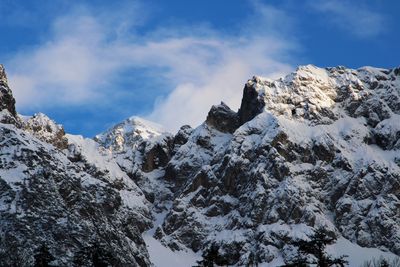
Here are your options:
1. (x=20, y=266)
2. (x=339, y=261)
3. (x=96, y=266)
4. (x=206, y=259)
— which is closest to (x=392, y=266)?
(x=20, y=266)

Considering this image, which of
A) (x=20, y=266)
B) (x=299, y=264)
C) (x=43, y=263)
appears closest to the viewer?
(x=299, y=264)

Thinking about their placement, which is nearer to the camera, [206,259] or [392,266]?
[206,259]

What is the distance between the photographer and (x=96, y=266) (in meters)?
89.9

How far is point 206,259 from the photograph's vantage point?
98.2m

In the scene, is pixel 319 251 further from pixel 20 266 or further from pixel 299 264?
pixel 20 266

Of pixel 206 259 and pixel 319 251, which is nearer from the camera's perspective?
pixel 319 251

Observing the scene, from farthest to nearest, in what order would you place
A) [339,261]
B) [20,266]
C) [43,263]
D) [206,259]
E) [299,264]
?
[20,266]
[206,259]
[43,263]
[299,264]
[339,261]

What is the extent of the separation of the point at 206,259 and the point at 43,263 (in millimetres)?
19516

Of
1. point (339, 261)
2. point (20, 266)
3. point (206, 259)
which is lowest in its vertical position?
point (339, 261)

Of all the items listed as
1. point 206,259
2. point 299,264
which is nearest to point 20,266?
point 206,259

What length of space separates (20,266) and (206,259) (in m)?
110

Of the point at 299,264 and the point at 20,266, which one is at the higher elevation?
the point at 20,266

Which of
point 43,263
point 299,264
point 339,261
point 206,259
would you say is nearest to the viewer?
point 339,261

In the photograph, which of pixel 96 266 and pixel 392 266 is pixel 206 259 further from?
pixel 392 266
